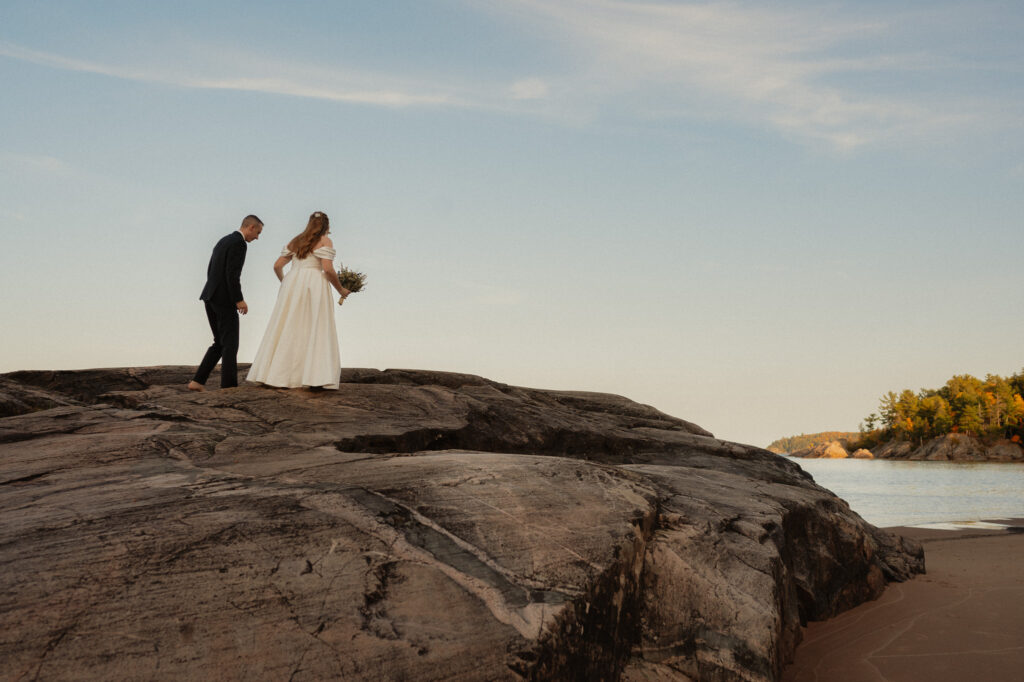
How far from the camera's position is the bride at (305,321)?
9.98m

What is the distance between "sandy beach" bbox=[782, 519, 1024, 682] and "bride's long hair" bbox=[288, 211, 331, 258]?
7.78 m

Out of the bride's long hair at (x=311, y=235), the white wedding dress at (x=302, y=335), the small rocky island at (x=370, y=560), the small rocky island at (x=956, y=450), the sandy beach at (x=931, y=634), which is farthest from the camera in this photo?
the small rocky island at (x=956, y=450)

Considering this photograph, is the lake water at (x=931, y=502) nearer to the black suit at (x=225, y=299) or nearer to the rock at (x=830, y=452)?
the black suit at (x=225, y=299)

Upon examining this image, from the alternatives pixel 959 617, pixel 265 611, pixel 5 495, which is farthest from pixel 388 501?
pixel 959 617

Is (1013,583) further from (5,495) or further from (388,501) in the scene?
(5,495)

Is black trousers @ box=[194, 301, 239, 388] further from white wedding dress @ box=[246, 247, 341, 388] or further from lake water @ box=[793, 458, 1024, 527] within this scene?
lake water @ box=[793, 458, 1024, 527]

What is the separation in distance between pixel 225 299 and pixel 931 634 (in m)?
9.19

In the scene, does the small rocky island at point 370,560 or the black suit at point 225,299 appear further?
the black suit at point 225,299

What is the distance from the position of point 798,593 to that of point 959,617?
1507 millimetres

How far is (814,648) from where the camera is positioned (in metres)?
6.71

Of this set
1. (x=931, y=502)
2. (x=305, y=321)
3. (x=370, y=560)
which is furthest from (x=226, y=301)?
(x=931, y=502)

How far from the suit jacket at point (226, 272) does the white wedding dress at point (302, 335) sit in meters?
0.60

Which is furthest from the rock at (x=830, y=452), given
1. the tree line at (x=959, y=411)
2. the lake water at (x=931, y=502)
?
the lake water at (x=931, y=502)

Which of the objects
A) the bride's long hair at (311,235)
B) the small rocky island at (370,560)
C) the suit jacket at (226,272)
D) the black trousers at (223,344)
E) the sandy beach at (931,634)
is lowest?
the sandy beach at (931,634)
